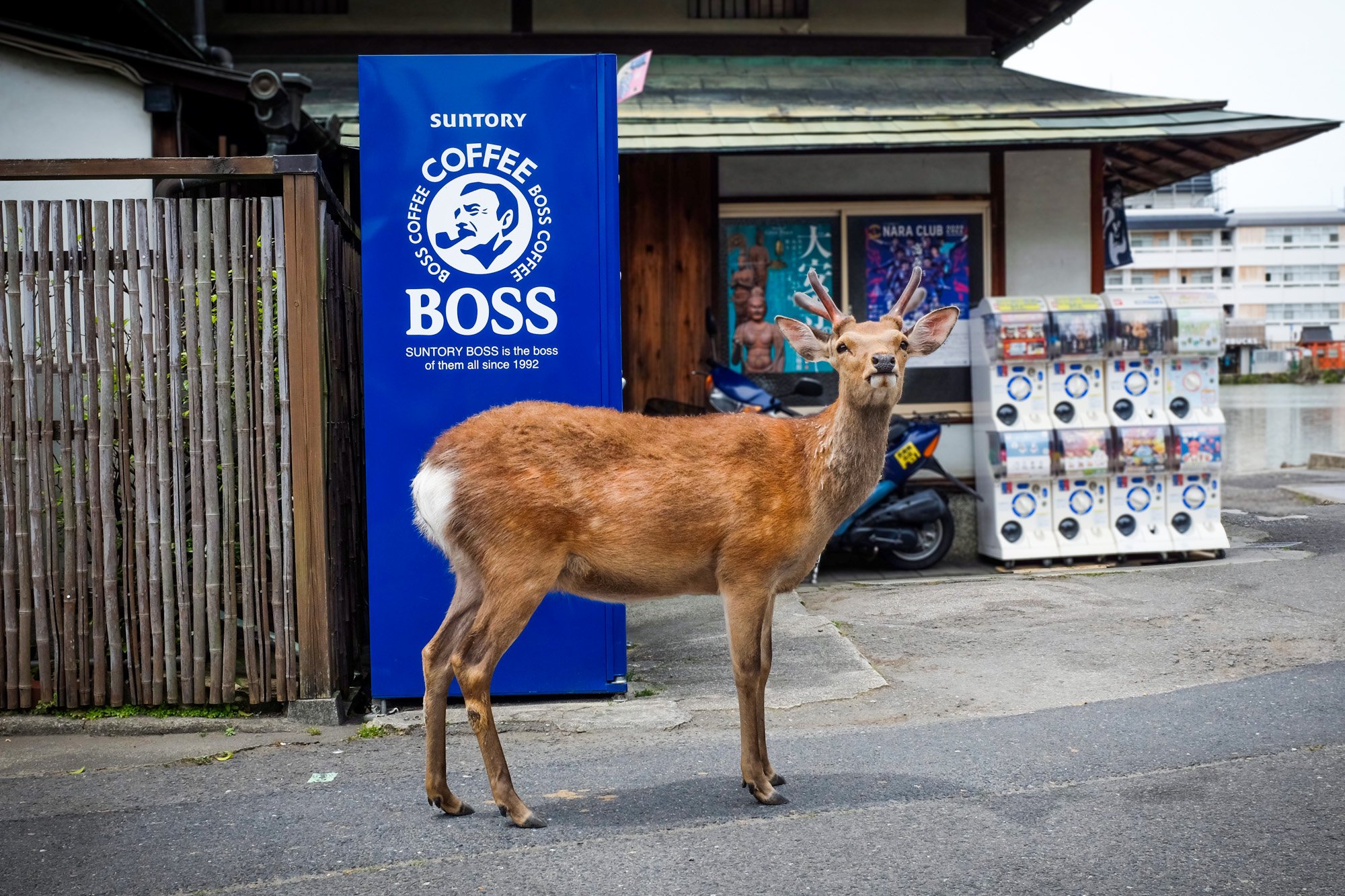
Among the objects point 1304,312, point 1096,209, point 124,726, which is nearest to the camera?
point 124,726

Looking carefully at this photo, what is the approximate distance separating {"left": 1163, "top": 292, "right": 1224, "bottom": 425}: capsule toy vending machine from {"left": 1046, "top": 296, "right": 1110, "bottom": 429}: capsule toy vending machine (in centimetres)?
55

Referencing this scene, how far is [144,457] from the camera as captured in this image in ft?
18.4

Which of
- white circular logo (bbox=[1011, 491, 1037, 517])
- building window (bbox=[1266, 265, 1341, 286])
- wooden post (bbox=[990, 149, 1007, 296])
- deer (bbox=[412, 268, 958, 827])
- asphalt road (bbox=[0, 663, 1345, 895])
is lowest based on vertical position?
asphalt road (bbox=[0, 663, 1345, 895])

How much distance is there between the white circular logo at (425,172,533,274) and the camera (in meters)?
5.73

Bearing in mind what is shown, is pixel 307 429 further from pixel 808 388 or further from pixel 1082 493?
pixel 1082 493

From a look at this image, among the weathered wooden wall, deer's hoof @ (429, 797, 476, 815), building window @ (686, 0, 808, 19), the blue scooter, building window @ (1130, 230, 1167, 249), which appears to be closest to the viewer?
deer's hoof @ (429, 797, 476, 815)

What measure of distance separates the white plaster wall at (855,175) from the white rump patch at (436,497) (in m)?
6.53

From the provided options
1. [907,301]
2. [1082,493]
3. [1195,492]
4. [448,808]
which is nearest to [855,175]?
[1082,493]

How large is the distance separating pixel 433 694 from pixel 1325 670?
15.0ft

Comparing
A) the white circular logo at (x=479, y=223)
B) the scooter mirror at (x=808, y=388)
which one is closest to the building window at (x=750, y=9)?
the scooter mirror at (x=808, y=388)

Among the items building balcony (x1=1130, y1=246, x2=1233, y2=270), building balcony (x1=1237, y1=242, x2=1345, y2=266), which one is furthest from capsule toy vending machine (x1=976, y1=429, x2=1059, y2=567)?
building balcony (x1=1237, y1=242, x2=1345, y2=266)

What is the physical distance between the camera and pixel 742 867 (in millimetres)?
3809

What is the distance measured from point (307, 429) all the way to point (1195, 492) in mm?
7332

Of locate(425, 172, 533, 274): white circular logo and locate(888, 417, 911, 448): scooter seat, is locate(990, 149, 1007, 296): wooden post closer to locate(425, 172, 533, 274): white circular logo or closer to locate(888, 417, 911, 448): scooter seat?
locate(888, 417, 911, 448): scooter seat
